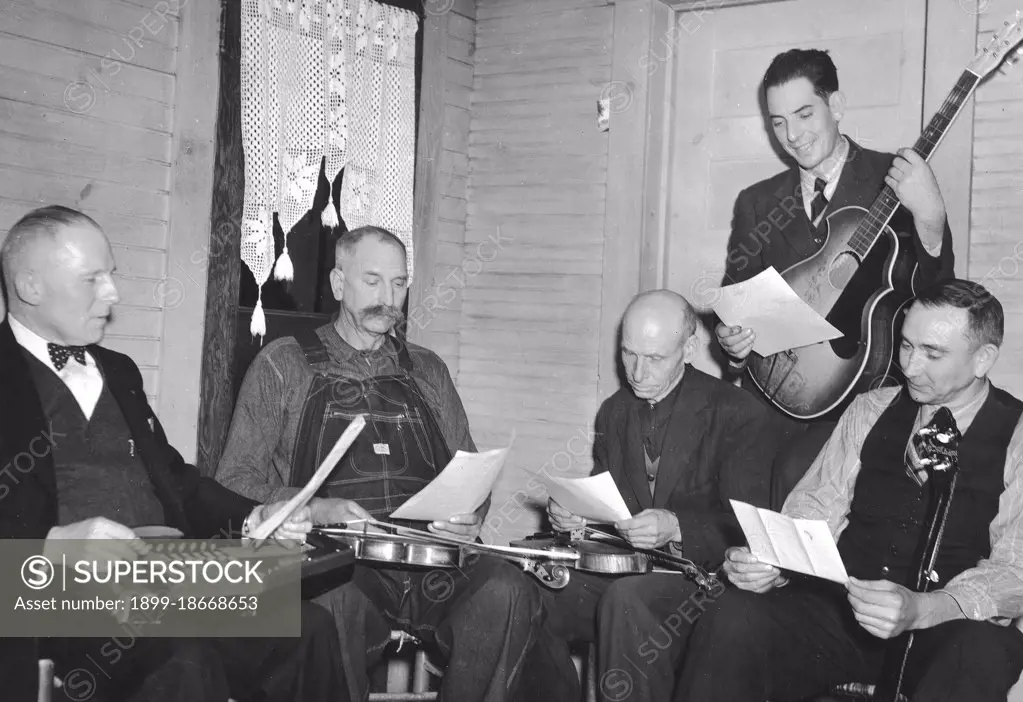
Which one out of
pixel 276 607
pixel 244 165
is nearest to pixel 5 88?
pixel 244 165

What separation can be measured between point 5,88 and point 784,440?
2634mm

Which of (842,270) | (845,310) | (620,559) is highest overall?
(842,270)

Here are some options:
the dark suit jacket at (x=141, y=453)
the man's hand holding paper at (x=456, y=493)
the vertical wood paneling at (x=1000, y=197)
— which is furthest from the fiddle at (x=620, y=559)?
the vertical wood paneling at (x=1000, y=197)

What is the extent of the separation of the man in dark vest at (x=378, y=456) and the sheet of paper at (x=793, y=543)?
0.72m

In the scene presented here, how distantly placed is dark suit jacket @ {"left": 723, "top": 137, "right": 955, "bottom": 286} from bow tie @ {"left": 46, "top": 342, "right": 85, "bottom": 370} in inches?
89.0

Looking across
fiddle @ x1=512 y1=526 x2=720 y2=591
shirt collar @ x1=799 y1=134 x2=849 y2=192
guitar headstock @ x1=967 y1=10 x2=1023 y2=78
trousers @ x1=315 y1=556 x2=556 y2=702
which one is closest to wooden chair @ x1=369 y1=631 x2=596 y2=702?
trousers @ x1=315 y1=556 x2=556 y2=702

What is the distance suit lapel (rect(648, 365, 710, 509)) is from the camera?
3295 millimetres

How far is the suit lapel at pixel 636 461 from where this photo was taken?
333 cm

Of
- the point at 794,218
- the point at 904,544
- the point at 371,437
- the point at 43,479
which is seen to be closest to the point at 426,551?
the point at 371,437

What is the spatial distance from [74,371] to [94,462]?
244mm

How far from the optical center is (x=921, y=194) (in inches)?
132

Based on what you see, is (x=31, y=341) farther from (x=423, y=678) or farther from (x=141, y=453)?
(x=423, y=678)

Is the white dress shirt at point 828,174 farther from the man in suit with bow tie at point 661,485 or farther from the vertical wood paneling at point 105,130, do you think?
the vertical wood paneling at point 105,130

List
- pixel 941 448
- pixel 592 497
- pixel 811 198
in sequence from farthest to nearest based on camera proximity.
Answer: pixel 811 198, pixel 592 497, pixel 941 448
